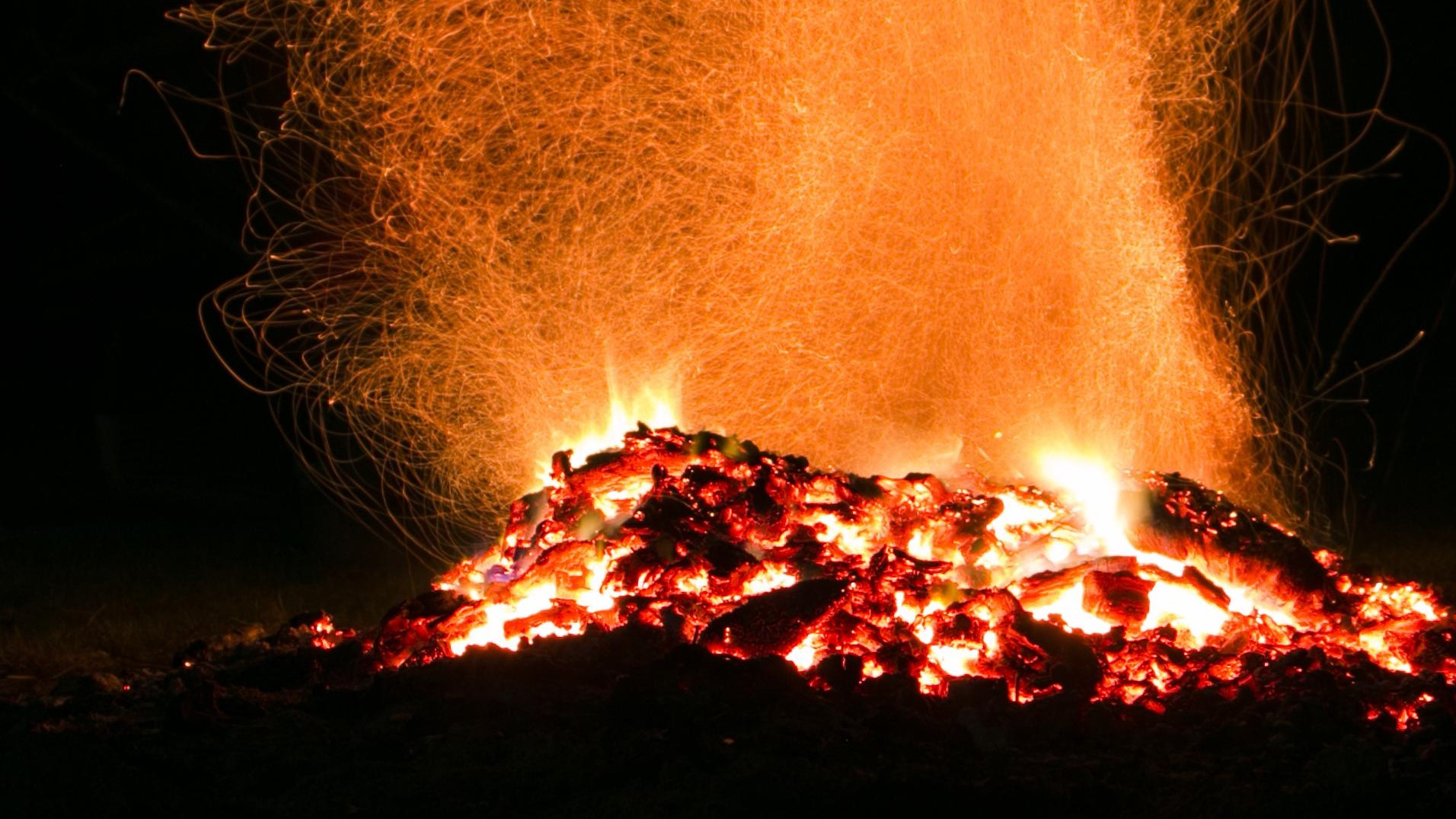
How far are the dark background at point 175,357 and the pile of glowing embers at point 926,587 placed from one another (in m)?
2.79

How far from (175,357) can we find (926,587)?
11574mm

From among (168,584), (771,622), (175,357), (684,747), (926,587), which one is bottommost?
(684,747)

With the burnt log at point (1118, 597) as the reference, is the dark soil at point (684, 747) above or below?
below

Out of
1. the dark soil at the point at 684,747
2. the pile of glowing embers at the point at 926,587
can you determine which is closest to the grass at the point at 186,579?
the pile of glowing embers at the point at 926,587

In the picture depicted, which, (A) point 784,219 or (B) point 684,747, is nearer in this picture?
(B) point 684,747

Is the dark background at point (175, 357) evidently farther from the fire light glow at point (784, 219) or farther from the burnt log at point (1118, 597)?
the burnt log at point (1118, 597)

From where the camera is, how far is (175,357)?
47.7 ft

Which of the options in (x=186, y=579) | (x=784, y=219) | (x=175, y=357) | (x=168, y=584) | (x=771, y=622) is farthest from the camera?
(x=175, y=357)

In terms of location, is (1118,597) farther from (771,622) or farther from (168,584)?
(168,584)

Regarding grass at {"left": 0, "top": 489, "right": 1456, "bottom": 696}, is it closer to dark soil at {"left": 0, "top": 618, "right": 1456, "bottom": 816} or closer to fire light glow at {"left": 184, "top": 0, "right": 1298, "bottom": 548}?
fire light glow at {"left": 184, "top": 0, "right": 1298, "bottom": 548}

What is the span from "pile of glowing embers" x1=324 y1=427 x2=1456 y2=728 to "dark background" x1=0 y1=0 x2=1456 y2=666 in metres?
2.79

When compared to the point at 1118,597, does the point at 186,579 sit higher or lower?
higher

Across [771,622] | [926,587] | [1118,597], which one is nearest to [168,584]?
[771,622]

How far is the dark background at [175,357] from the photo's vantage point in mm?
9258
